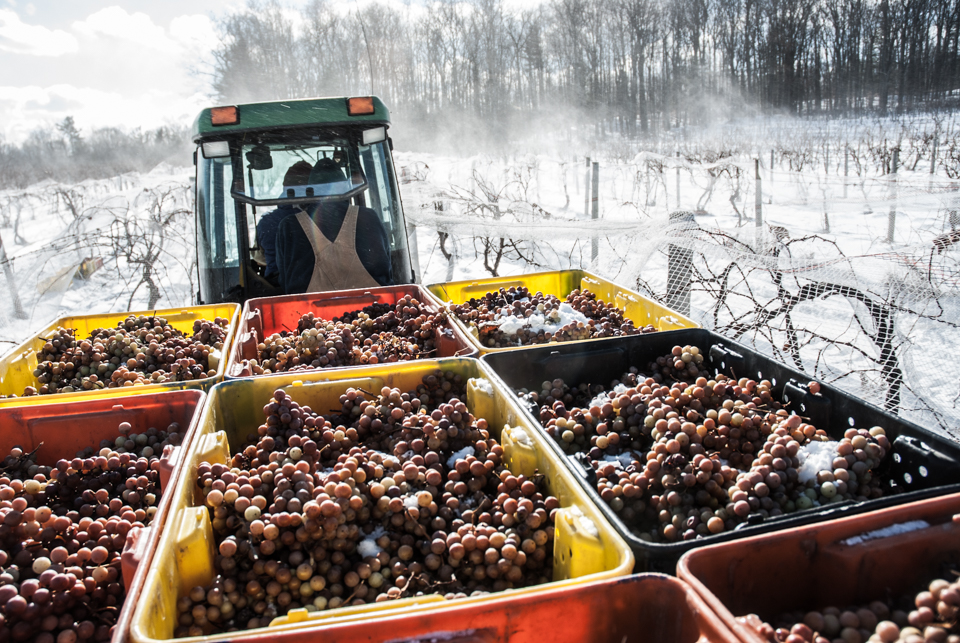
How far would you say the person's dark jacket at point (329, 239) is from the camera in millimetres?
3887

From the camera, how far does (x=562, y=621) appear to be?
3.41 ft

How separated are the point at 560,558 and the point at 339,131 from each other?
3424 millimetres

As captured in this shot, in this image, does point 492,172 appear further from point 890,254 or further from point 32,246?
point 890,254

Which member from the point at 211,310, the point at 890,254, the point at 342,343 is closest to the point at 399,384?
the point at 342,343

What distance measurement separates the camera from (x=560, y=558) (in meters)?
1.40

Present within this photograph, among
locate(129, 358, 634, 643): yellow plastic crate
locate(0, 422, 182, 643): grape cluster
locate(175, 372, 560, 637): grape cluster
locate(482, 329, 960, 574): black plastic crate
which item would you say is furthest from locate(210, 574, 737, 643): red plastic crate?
locate(0, 422, 182, 643): grape cluster

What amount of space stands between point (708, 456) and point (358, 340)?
1864 mm

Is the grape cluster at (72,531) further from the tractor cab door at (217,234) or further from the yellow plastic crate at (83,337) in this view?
the tractor cab door at (217,234)

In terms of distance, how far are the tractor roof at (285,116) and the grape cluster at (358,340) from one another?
1361 millimetres

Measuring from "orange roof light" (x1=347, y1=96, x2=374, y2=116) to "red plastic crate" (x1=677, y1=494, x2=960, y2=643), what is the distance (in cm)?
345

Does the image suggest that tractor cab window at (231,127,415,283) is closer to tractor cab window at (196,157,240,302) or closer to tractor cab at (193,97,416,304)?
tractor cab at (193,97,416,304)

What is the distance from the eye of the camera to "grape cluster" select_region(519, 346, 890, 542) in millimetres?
1469

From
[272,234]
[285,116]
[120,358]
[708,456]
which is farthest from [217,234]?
[708,456]

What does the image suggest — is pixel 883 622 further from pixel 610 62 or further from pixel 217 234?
pixel 610 62
